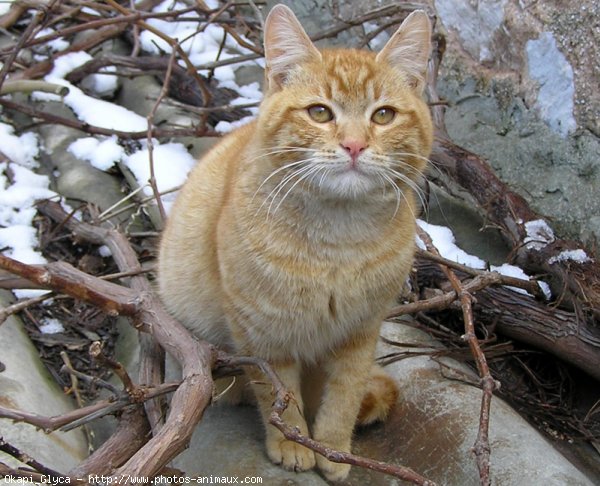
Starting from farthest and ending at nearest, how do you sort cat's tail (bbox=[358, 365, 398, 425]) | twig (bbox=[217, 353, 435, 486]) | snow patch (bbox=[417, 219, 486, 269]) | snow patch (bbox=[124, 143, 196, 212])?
snow patch (bbox=[124, 143, 196, 212]), snow patch (bbox=[417, 219, 486, 269]), cat's tail (bbox=[358, 365, 398, 425]), twig (bbox=[217, 353, 435, 486])

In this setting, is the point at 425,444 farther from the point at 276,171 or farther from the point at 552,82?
the point at 552,82

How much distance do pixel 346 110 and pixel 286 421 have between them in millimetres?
1003

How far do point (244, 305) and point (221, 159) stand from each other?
81cm

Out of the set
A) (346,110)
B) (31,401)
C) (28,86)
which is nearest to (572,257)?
(346,110)

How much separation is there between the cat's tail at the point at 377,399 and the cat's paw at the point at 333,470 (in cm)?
26

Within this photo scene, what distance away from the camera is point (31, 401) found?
2.79 meters

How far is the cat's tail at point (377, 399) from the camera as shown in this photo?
2770 millimetres

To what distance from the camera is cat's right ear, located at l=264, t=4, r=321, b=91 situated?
2504 mm

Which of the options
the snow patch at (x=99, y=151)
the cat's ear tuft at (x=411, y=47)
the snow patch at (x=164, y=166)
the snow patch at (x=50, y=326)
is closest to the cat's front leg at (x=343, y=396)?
the cat's ear tuft at (x=411, y=47)

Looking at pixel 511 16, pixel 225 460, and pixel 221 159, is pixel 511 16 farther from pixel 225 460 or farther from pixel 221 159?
pixel 225 460

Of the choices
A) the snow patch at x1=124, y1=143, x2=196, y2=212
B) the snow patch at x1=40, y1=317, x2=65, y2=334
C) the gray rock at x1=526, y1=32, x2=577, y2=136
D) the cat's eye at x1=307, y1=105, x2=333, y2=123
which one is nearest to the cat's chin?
the cat's eye at x1=307, y1=105, x2=333, y2=123

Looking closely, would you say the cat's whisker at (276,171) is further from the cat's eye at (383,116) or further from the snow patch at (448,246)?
the snow patch at (448,246)

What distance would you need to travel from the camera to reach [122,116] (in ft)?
14.7

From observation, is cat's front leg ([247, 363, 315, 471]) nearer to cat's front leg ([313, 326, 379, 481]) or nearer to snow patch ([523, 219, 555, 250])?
cat's front leg ([313, 326, 379, 481])
